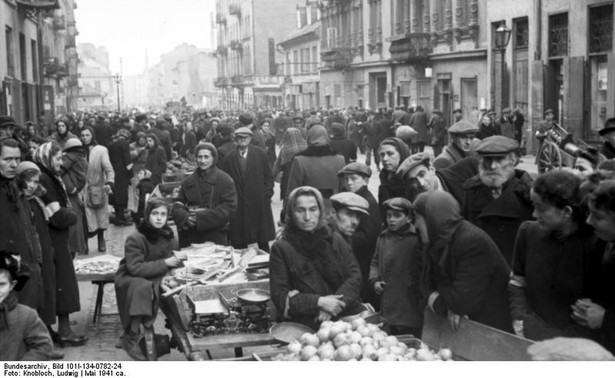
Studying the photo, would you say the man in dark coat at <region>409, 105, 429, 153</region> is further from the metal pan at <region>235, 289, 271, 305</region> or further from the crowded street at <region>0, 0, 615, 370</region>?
the metal pan at <region>235, 289, 271, 305</region>

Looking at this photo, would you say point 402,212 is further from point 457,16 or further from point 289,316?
point 457,16

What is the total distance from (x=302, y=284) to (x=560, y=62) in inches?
743

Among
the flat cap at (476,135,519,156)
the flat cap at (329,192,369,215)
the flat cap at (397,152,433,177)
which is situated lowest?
the flat cap at (329,192,369,215)

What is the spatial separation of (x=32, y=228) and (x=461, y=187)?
3.08 metres

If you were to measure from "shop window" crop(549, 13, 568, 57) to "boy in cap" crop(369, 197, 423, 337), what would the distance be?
17.6 metres

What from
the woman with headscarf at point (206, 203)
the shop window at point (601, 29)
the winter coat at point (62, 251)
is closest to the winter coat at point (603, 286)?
the winter coat at point (62, 251)

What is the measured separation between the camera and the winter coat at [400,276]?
5754 millimetres

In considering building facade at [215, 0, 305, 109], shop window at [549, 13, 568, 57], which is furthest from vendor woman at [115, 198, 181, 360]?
building facade at [215, 0, 305, 109]

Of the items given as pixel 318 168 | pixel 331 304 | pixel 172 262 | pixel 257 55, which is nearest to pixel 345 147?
pixel 318 168

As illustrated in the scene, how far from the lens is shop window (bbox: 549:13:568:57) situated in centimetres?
2239

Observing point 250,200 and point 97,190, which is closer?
point 250,200

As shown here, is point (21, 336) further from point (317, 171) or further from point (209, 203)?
point (317, 171)

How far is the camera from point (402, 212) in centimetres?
605

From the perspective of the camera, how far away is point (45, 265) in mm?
6883
